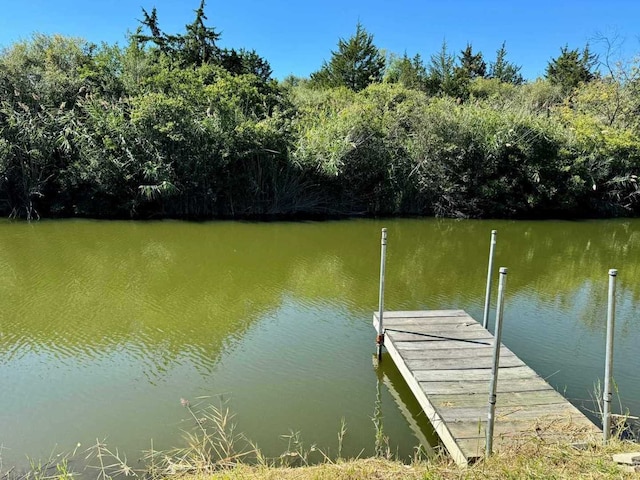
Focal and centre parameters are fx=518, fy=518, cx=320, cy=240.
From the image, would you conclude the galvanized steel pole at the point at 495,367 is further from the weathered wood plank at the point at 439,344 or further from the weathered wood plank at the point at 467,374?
the weathered wood plank at the point at 439,344

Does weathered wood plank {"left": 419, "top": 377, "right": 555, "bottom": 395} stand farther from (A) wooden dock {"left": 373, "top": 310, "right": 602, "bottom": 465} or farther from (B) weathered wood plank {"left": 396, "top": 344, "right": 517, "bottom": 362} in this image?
(B) weathered wood plank {"left": 396, "top": 344, "right": 517, "bottom": 362}

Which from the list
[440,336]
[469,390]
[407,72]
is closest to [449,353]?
[440,336]

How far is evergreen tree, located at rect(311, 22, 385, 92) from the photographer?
3241 cm

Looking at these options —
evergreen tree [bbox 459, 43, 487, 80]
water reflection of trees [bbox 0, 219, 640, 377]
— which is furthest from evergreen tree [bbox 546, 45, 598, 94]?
water reflection of trees [bbox 0, 219, 640, 377]

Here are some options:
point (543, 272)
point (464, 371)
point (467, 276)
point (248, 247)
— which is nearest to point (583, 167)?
point (543, 272)

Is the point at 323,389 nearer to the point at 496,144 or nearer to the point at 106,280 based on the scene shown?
the point at 106,280

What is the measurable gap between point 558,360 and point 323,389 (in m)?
2.76

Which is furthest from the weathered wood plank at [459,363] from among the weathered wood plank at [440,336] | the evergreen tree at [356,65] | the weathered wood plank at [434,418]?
the evergreen tree at [356,65]

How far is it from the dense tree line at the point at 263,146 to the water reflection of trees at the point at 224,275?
179cm

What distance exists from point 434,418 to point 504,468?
1.00 meters

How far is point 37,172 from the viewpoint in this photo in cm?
1503

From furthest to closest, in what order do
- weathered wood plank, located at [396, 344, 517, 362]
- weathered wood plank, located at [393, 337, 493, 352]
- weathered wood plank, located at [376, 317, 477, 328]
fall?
1. weathered wood plank, located at [376, 317, 477, 328]
2. weathered wood plank, located at [393, 337, 493, 352]
3. weathered wood plank, located at [396, 344, 517, 362]

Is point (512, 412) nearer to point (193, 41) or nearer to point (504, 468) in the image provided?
point (504, 468)

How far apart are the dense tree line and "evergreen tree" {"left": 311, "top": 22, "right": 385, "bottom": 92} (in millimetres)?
10574
